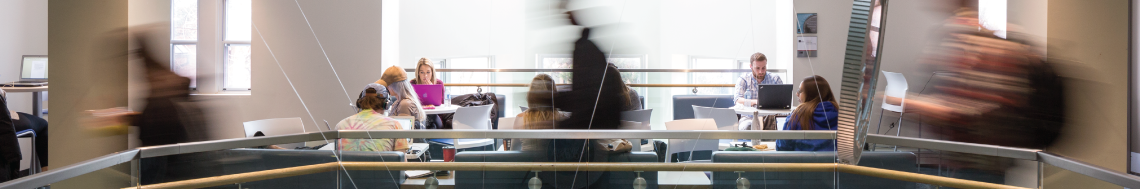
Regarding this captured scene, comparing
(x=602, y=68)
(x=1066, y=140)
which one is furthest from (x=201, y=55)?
(x=1066, y=140)

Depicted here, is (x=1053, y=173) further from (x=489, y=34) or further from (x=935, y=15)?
(x=489, y=34)

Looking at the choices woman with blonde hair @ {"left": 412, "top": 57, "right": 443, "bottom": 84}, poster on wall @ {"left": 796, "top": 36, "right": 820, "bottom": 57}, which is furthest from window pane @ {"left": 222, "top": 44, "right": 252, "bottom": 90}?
poster on wall @ {"left": 796, "top": 36, "right": 820, "bottom": 57}

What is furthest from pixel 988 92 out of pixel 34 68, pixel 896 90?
pixel 34 68

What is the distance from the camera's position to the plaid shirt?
219 centimetres

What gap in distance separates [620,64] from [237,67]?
2.10 metres

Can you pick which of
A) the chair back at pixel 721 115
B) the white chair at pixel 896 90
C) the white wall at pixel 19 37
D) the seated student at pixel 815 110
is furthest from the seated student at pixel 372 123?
the white wall at pixel 19 37

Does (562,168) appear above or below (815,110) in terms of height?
below

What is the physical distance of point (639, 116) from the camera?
1780mm

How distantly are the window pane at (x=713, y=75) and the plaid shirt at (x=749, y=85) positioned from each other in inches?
4.3

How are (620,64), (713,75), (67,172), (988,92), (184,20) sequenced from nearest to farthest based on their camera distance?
(67,172) → (988,92) → (620,64) → (713,75) → (184,20)

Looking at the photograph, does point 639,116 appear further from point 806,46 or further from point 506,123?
point 806,46

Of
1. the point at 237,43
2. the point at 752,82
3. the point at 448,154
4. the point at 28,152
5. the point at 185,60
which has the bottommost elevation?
the point at 28,152

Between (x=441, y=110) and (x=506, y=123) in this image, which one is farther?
(x=441, y=110)

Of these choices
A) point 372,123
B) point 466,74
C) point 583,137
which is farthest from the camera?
point 466,74
